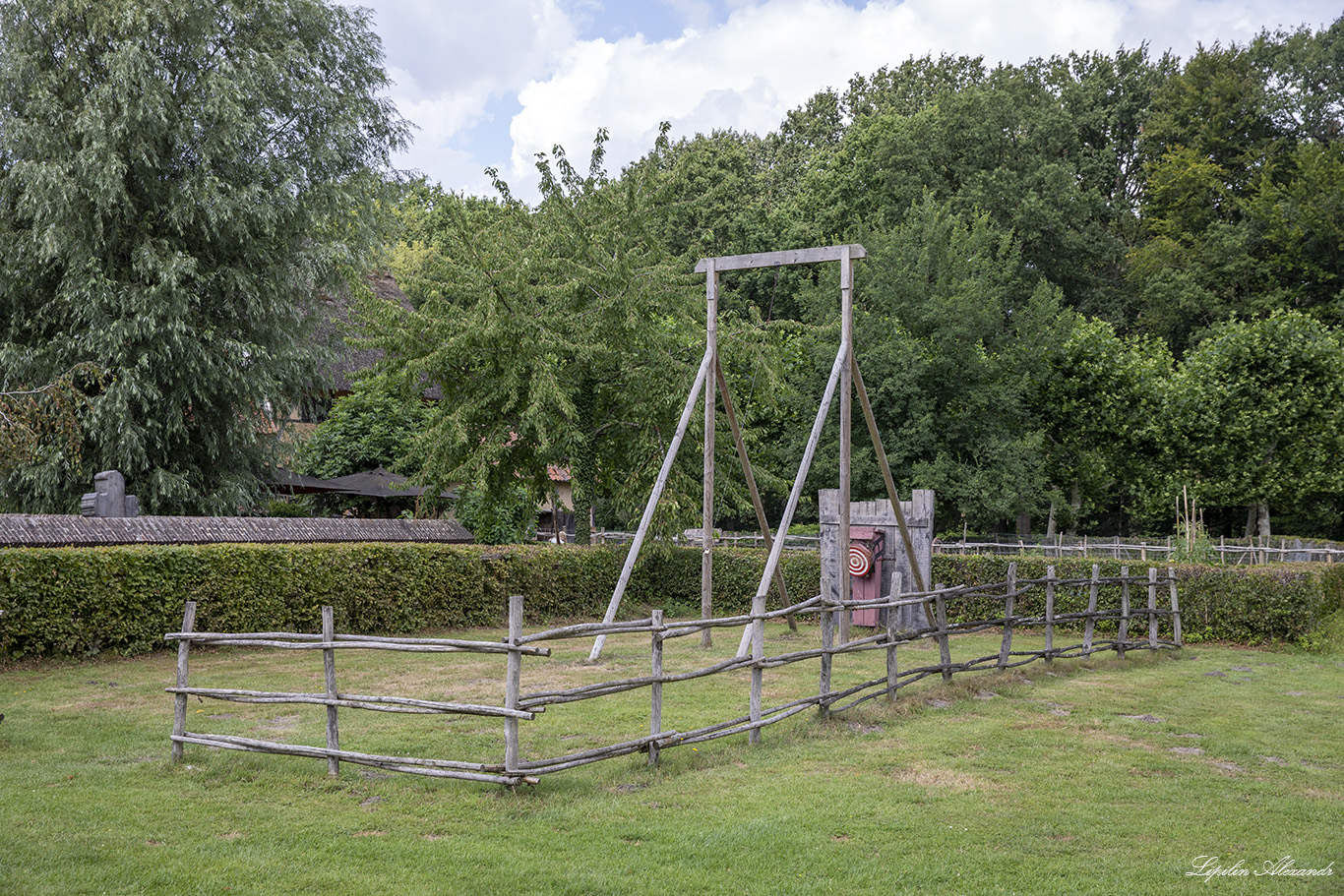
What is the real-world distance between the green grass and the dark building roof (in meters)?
3.37

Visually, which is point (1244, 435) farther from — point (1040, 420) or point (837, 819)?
point (837, 819)

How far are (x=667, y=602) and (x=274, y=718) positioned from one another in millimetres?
11119

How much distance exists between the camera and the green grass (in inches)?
206

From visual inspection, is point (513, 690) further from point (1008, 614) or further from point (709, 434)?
point (709, 434)

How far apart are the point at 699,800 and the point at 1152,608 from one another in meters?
9.70

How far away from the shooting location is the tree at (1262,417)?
2973 centimetres

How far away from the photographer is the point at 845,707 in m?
9.41

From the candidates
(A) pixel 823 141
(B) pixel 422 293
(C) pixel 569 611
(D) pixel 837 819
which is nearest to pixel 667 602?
(C) pixel 569 611

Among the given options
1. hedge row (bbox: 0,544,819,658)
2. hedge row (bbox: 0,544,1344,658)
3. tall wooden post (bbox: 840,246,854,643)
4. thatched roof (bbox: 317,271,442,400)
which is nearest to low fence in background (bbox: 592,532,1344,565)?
hedge row (bbox: 0,544,819,658)

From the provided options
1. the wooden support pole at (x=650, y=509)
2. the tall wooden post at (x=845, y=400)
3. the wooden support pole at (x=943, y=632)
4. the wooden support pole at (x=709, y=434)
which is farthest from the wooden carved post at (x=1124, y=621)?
the wooden support pole at (x=650, y=509)

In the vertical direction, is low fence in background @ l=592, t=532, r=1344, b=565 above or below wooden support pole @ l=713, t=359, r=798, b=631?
below

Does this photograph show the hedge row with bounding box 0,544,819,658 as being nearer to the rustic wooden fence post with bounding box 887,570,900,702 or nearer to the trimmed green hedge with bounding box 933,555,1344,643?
the trimmed green hedge with bounding box 933,555,1344,643

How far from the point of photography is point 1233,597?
49.0 ft

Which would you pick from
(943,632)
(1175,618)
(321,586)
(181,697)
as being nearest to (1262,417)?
(1175,618)
